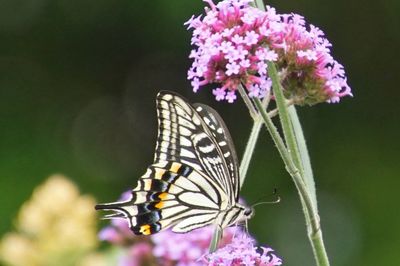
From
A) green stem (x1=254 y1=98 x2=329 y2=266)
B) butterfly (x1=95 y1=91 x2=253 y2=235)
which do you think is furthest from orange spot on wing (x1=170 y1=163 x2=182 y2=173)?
green stem (x1=254 y1=98 x2=329 y2=266)

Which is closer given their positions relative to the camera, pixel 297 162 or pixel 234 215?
pixel 297 162

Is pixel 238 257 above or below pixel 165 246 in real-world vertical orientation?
below

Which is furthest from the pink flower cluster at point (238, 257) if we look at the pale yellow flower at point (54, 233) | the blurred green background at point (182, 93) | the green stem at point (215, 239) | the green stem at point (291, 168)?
the blurred green background at point (182, 93)

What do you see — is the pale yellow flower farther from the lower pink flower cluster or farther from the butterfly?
the butterfly

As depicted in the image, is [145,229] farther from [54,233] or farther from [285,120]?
[54,233]

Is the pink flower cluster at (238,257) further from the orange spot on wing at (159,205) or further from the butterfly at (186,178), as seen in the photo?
the orange spot on wing at (159,205)

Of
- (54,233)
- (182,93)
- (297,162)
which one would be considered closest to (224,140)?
(297,162)

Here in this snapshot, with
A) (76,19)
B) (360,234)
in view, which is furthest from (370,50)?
(76,19)
